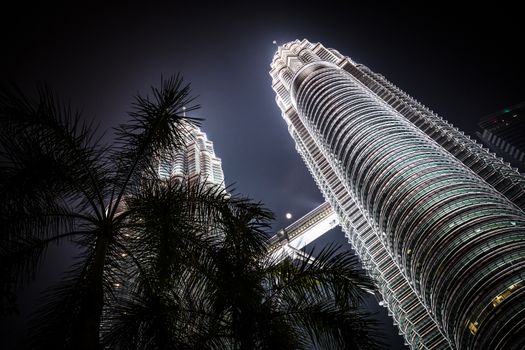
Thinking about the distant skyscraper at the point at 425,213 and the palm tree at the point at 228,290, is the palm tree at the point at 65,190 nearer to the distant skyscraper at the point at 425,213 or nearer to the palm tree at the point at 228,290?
the palm tree at the point at 228,290

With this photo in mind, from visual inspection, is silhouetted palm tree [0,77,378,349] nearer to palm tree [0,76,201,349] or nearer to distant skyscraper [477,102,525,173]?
palm tree [0,76,201,349]

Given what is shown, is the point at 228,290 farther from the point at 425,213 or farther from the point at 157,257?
the point at 425,213

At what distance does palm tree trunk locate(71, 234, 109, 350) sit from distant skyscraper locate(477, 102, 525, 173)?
113m

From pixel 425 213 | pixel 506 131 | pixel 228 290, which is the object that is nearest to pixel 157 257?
pixel 228 290

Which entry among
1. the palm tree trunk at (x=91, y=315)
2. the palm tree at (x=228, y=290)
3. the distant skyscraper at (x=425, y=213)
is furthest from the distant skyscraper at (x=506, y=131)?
the palm tree trunk at (x=91, y=315)

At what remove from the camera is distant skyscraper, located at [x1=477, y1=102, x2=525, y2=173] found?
10344 centimetres

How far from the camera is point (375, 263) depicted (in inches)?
2606

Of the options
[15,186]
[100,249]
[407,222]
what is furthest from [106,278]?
[407,222]

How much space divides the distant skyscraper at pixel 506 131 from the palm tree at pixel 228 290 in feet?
358

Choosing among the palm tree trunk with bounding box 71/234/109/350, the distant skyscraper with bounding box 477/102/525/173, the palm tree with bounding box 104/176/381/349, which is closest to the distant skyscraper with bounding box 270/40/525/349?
the palm tree with bounding box 104/176/381/349

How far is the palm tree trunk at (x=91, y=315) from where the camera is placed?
6.44 metres

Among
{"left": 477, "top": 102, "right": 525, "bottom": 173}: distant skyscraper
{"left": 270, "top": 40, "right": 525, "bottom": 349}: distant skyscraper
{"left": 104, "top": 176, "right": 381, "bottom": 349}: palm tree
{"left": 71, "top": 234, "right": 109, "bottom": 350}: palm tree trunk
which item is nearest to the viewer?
{"left": 71, "top": 234, "right": 109, "bottom": 350}: palm tree trunk

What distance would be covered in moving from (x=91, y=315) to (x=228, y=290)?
246 cm

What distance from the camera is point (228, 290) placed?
807cm
